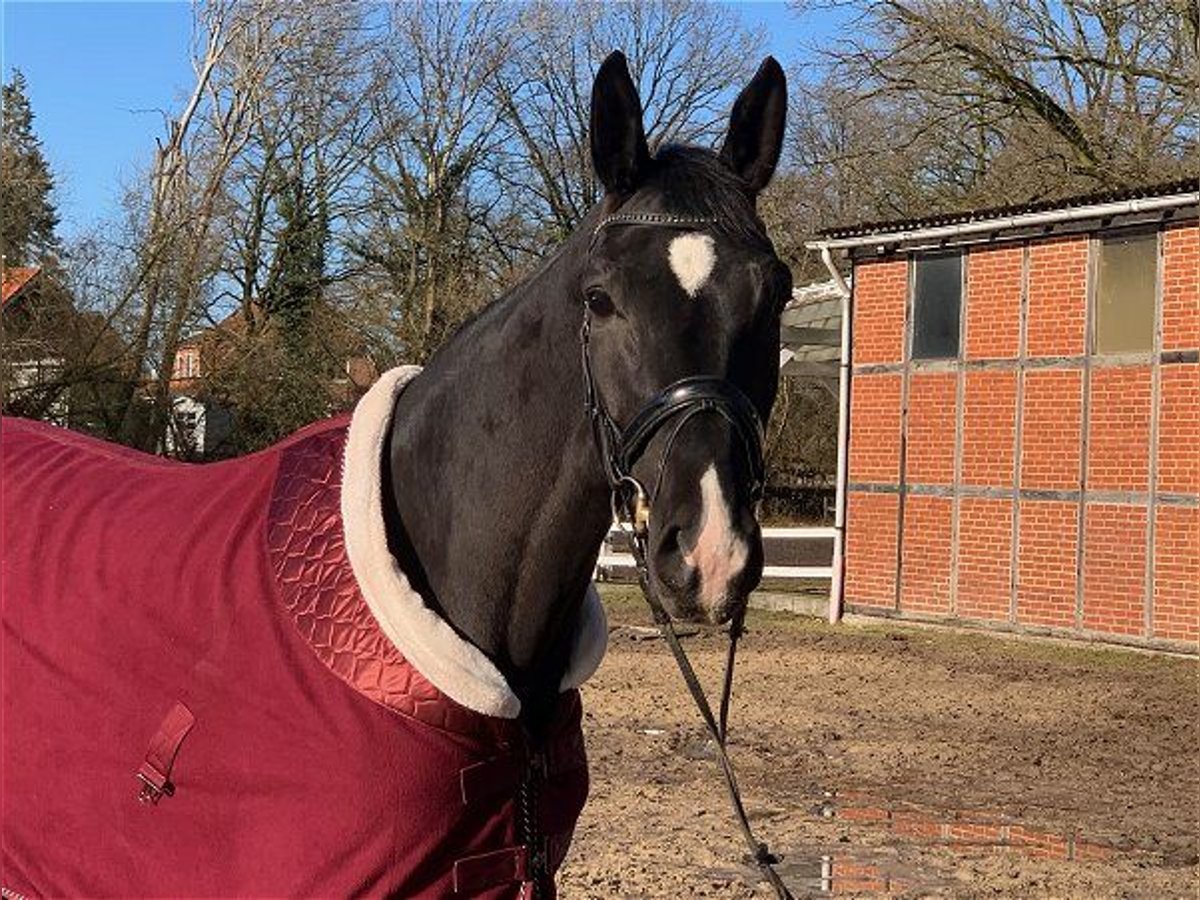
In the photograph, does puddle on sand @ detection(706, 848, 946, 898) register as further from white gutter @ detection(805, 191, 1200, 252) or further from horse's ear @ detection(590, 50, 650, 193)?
white gutter @ detection(805, 191, 1200, 252)

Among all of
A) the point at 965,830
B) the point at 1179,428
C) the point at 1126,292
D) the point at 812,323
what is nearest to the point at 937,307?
the point at 1126,292

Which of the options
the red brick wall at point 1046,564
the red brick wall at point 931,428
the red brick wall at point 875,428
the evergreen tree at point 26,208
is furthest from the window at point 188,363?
the red brick wall at point 1046,564

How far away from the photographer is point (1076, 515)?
13266mm

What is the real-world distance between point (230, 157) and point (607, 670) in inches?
591

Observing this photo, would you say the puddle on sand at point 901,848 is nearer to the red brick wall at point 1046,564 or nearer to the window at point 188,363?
the red brick wall at point 1046,564

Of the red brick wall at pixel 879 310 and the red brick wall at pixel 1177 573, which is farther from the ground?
the red brick wall at pixel 879 310

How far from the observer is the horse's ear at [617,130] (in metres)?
2.40

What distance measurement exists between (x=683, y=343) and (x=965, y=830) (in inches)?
198

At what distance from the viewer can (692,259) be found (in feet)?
7.50

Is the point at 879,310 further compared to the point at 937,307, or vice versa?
the point at 879,310

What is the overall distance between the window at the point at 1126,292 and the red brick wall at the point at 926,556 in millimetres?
2349

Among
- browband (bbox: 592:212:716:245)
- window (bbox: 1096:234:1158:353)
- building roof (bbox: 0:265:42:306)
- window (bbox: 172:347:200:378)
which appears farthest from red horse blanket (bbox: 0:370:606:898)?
window (bbox: 172:347:200:378)

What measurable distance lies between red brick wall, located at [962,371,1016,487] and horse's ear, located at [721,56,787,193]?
11920mm

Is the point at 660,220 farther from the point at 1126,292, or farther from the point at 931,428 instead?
the point at 931,428
